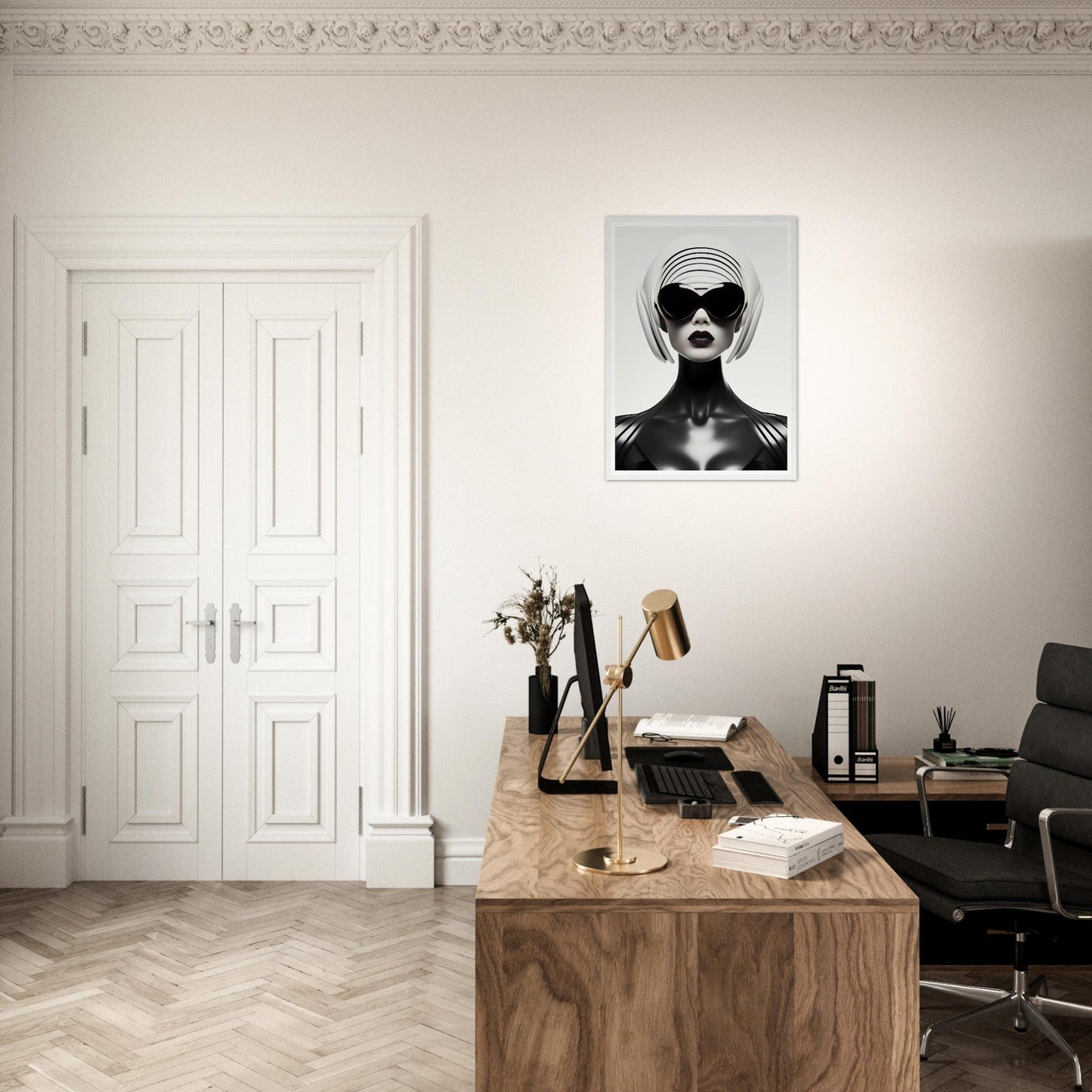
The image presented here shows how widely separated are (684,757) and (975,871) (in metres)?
0.82

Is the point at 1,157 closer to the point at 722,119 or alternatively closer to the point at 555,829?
the point at 722,119

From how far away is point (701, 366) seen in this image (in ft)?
12.9

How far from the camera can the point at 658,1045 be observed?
1.80 meters

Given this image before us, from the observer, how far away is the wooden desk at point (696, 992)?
5.88ft

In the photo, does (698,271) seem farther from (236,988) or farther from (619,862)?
(236,988)

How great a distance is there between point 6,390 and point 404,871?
2.47 meters

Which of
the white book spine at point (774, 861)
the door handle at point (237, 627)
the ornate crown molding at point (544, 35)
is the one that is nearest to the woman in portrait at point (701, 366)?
the ornate crown molding at point (544, 35)

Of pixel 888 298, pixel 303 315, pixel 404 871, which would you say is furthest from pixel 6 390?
pixel 888 298

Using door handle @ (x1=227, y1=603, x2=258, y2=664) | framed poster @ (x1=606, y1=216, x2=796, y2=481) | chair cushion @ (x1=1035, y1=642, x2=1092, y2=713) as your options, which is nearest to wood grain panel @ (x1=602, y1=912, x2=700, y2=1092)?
chair cushion @ (x1=1035, y1=642, x2=1092, y2=713)

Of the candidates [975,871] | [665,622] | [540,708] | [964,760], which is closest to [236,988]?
[540,708]

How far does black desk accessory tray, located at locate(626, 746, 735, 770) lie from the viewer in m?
2.81

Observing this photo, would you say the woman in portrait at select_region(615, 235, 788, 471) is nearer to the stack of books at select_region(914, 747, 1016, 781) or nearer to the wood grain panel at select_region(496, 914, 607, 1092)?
the stack of books at select_region(914, 747, 1016, 781)

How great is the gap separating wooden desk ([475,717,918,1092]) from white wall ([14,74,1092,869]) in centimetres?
215

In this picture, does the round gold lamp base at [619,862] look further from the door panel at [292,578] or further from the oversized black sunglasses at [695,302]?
the oversized black sunglasses at [695,302]
